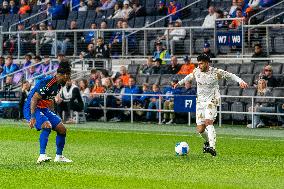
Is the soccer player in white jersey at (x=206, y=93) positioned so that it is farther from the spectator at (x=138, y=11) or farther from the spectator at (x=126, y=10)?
the spectator at (x=126, y=10)

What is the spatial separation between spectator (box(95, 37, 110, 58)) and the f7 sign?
16.6 ft

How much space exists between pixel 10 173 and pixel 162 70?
17.0 m

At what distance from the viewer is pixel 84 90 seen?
33.5 meters

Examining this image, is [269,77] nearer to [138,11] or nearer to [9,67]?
[138,11]

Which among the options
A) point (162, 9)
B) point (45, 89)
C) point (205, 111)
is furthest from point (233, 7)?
point (45, 89)

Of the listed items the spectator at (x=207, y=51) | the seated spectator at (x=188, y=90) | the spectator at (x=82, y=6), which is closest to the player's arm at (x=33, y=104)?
the seated spectator at (x=188, y=90)

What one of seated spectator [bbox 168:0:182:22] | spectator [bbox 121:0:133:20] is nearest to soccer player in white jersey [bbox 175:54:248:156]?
seated spectator [bbox 168:0:182:22]

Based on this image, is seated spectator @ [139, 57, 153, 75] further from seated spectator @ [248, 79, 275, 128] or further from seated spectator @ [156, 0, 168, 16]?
seated spectator @ [248, 79, 275, 128]

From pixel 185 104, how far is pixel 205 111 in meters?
9.42

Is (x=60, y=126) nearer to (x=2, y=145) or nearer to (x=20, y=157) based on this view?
(x=20, y=157)

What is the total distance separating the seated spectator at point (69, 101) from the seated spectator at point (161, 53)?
3743 mm

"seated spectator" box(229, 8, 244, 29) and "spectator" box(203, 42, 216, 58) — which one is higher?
"seated spectator" box(229, 8, 244, 29)

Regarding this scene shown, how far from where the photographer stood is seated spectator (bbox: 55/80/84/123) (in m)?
31.7

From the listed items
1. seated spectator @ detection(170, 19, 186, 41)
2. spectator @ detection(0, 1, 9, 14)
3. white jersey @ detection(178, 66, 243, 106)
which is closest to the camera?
white jersey @ detection(178, 66, 243, 106)
